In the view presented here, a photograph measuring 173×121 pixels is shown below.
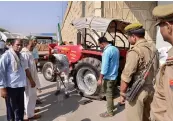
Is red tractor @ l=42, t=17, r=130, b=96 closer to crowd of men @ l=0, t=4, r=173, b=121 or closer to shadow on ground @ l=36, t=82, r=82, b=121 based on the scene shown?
shadow on ground @ l=36, t=82, r=82, b=121

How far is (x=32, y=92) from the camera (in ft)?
17.6

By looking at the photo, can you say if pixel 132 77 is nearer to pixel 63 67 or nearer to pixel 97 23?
pixel 97 23

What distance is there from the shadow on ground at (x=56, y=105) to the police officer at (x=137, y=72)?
7.96 ft

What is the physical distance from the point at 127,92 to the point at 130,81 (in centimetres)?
15

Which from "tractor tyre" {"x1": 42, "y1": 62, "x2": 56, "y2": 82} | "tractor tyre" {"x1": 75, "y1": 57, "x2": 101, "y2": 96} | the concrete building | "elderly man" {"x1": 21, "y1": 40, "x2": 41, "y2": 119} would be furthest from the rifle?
the concrete building

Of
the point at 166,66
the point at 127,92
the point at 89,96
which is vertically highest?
the point at 166,66

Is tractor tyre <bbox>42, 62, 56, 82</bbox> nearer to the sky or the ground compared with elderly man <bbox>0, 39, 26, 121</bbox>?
nearer to the ground

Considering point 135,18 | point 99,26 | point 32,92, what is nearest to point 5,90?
point 32,92

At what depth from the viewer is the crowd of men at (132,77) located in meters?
1.73

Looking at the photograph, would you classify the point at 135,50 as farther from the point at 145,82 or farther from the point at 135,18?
the point at 135,18

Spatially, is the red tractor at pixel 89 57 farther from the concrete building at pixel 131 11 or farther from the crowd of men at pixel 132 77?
the concrete building at pixel 131 11

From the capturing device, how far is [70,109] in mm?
6035

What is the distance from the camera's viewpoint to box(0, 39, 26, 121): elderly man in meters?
4.31

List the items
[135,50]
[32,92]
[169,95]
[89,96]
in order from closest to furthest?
[169,95], [135,50], [32,92], [89,96]
